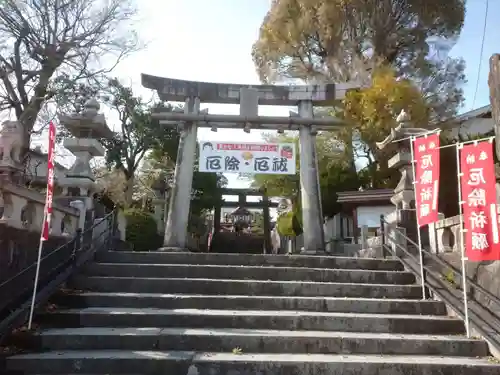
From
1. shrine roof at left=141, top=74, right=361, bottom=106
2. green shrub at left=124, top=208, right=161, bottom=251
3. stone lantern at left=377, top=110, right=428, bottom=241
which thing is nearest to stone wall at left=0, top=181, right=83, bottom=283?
shrine roof at left=141, top=74, right=361, bottom=106

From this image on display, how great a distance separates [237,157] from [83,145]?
3.92 m

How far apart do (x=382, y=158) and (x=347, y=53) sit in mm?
6597

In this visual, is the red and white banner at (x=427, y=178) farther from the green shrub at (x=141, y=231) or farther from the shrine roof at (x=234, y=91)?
the green shrub at (x=141, y=231)

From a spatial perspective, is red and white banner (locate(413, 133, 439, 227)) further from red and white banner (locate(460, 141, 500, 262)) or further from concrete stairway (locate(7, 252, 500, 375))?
concrete stairway (locate(7, 252, 500, 375))

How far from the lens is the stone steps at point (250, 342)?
5.05m

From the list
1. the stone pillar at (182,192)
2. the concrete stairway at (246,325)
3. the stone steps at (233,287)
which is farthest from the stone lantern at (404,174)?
the stone pillar at (182,192)

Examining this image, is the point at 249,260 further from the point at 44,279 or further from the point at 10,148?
the point at 10,148

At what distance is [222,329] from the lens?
219 inches

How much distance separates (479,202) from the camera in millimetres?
5410

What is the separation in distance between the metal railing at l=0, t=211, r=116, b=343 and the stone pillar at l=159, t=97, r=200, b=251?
230 cm

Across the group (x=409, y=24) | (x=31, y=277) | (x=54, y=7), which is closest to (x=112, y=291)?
(x=31, y=277)

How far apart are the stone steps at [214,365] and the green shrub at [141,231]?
13011mm

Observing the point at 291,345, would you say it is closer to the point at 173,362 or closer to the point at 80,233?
the point at 173,362

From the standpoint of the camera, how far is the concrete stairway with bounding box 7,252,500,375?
183 inches
